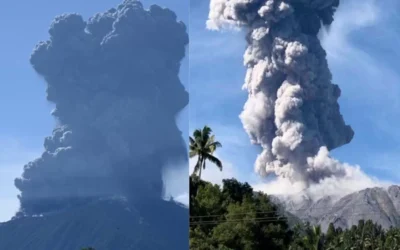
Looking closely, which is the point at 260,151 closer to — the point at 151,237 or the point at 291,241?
the point at 151,237

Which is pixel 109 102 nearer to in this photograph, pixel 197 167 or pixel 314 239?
pixel 197 167

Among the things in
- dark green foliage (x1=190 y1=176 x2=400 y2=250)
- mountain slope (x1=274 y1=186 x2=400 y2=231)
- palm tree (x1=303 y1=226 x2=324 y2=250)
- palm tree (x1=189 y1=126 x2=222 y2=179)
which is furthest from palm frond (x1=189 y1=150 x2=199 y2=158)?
palm tree (x1=303 y1=226 x2=324 y2=250)

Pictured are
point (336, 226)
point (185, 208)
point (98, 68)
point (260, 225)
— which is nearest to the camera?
point (260, 225)

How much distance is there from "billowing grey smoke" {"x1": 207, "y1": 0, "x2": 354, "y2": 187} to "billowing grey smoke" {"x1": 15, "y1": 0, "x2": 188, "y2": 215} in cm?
292

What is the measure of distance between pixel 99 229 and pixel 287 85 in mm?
8795

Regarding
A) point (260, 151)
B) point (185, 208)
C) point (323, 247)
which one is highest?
point (260, 151)

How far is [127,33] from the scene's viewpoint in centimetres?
3953

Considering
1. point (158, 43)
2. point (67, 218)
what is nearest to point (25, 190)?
point (67, 218)

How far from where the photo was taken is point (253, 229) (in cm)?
3000

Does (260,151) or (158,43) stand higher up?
(158,43)

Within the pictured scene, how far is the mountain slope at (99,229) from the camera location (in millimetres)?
36906

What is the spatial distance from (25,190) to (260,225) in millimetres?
11556

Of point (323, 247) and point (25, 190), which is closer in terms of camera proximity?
point (323, 247)

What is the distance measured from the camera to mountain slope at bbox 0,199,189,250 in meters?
36.9
